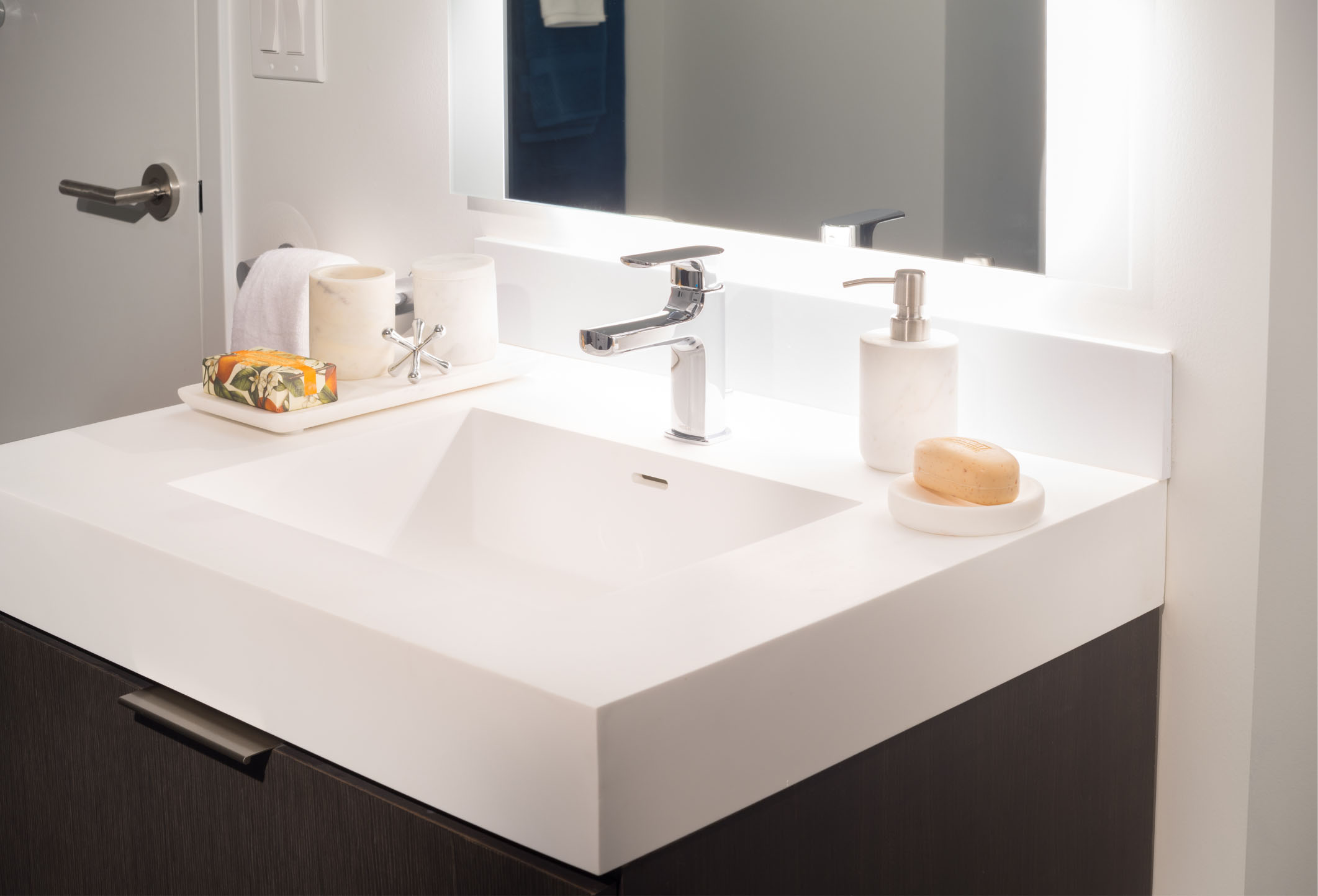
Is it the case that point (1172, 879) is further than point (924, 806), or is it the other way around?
point (1172, 879)

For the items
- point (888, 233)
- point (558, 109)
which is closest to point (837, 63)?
point (888, 233)

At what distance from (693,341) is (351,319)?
0.33 metres

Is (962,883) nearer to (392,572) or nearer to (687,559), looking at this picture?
(687,559)

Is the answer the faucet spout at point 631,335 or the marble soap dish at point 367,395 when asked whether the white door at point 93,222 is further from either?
the faucet spout at point 631,335

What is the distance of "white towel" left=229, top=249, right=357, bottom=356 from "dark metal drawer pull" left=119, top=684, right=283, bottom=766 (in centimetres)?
64

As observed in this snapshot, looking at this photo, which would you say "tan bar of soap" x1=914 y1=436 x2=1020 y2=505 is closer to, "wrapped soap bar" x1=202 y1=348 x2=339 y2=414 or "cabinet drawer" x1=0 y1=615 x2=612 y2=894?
"cabinet drawer" x1=0 y1=615 x2=612 y2=894

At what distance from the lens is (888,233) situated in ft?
3.78

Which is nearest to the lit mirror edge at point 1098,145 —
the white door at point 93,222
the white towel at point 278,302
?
the white towel at point 278,302

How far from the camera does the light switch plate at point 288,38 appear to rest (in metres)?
1.62

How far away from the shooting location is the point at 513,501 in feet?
4.16

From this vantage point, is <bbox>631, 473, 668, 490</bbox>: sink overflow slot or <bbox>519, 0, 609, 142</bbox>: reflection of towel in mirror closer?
<bbox>631, 473, 668, 490</bbox>: sink overflow slot

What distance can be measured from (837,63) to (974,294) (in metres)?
0.23

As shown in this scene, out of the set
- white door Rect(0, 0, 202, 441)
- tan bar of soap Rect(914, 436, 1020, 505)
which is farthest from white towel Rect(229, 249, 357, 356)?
tan bar of soap Rect(914, 436, 1020, 505)

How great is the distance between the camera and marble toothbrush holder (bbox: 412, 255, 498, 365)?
1.33 m
